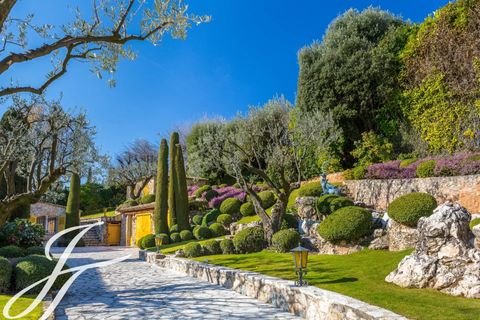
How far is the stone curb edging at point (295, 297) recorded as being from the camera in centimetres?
518

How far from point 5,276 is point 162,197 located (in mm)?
16712

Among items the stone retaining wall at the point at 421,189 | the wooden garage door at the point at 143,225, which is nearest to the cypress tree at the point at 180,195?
the wooden garage door at the point at 143,225

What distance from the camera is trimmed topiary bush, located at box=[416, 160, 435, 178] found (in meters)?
14.5

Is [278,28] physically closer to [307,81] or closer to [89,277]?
[307,81]

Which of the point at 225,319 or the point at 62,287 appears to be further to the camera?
the point at 62,287

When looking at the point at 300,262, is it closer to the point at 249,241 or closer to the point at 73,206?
the point at 249,241

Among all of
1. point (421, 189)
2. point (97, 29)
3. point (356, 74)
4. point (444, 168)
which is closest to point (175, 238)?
point (421, 189)

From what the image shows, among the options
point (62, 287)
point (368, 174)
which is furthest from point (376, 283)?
point (368, 174)

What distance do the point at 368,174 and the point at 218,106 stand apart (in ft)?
72.8

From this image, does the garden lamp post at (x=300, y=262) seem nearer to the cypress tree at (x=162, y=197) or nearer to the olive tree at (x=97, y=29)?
the olive tree at (x=97, y=29)

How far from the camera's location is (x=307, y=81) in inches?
921

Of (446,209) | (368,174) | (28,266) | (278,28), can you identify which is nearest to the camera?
(446,209)

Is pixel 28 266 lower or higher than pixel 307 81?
lower

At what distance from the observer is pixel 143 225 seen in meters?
29.6
